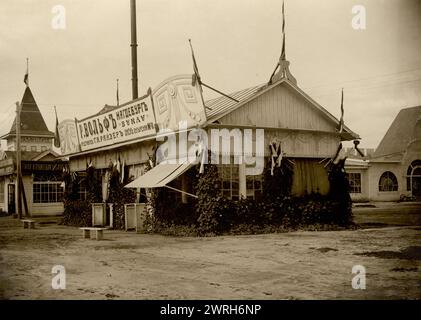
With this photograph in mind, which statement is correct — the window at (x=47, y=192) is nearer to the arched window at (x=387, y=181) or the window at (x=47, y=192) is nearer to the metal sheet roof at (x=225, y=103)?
the metal sheet roof at (x=225, y=103)

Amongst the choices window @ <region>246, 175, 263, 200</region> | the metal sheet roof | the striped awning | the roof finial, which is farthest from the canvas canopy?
the roof finial

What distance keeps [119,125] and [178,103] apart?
394cm

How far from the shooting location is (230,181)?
15.3 m

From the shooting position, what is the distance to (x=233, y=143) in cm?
1527

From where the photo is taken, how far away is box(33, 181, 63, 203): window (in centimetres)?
2955

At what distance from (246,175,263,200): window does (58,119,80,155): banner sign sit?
9047mm

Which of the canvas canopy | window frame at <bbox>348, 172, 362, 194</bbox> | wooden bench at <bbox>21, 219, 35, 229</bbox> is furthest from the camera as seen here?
window frame at <bbox>348, 172, 362, 194</bbox>

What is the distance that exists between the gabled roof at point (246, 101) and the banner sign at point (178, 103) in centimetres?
48

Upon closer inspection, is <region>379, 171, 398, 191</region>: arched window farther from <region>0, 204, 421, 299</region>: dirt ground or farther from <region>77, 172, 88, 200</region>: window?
<region>0, 204, 421, 299</region>: dirt ground

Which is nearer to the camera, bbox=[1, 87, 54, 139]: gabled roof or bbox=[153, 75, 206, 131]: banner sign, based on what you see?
bbox=[153, 75, 206, 131]: banner sign

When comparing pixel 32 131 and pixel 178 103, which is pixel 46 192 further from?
pixel 178 103

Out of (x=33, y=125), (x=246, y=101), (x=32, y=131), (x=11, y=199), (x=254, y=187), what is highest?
(x=33, y=125)

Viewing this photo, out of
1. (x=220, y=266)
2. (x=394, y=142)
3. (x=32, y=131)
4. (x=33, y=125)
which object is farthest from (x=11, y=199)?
(x=220, y=266)
